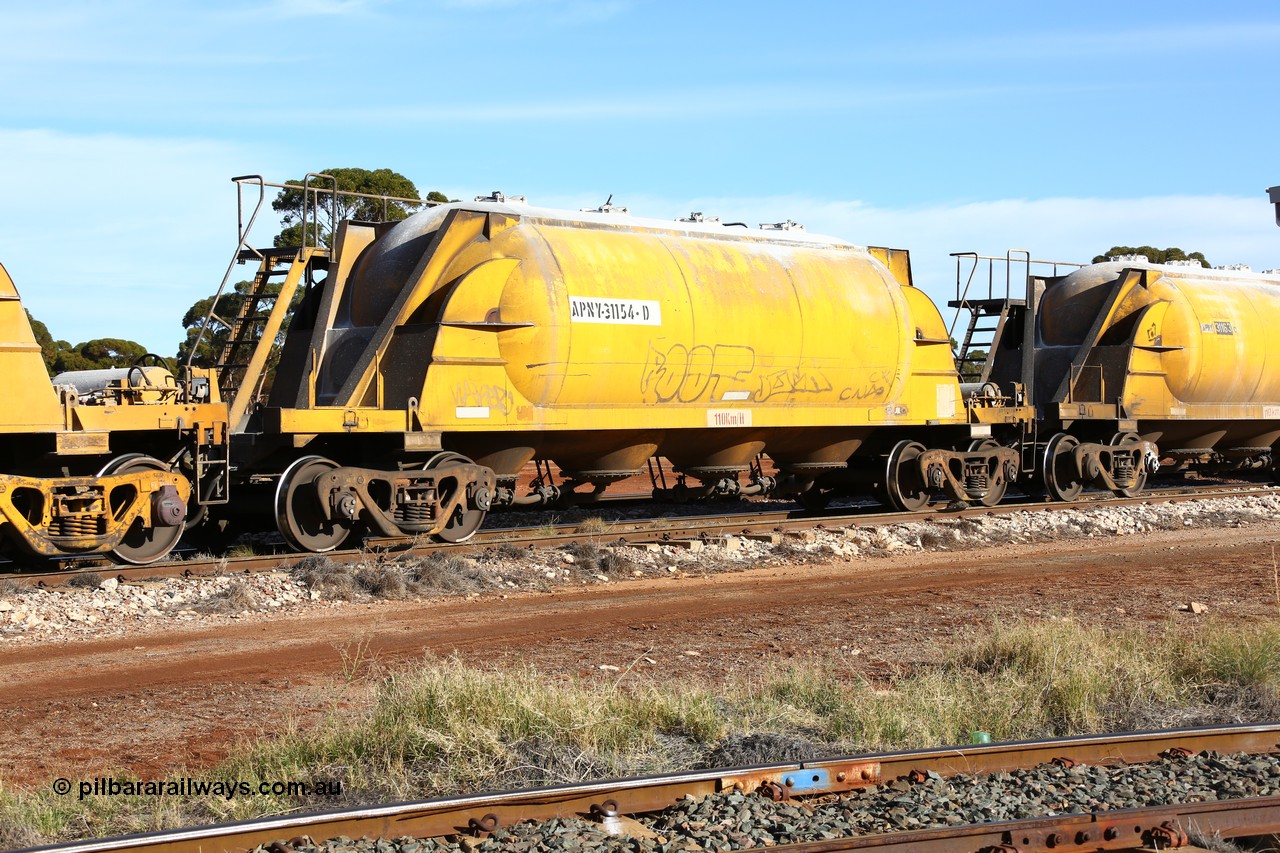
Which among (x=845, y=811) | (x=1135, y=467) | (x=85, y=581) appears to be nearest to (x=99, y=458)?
(x=85, y=581)

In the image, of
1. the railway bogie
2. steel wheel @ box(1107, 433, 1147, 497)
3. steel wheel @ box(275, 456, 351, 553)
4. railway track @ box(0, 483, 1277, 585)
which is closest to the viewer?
the railway bogie

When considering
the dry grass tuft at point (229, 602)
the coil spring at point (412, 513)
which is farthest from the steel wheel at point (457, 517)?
the dry grass tuft at point (229, 602)

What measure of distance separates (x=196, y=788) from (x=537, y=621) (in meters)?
5.24

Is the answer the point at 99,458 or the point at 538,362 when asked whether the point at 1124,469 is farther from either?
the point at 99,458

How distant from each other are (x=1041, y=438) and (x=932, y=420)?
4.00m

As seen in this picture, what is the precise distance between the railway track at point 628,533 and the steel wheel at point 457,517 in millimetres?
192

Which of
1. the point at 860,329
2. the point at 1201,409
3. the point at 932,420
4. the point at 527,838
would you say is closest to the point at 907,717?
the point at 527,838

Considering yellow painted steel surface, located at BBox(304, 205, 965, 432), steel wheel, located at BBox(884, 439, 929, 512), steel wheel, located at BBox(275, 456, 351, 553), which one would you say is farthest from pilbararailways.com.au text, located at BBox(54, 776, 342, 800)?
steel wheel, located at BBox(884, 439, 929, 512)

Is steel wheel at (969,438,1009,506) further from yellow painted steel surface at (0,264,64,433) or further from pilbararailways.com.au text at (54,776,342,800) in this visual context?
pilbararailways.com.au text at (54,776,342,800)

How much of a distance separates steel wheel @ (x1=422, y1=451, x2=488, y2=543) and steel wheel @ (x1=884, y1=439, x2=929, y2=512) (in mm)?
7248

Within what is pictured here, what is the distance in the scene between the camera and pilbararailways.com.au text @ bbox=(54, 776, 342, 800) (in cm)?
598

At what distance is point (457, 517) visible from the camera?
597 inches

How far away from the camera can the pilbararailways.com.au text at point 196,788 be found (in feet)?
19.6

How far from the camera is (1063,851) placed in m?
5.02
